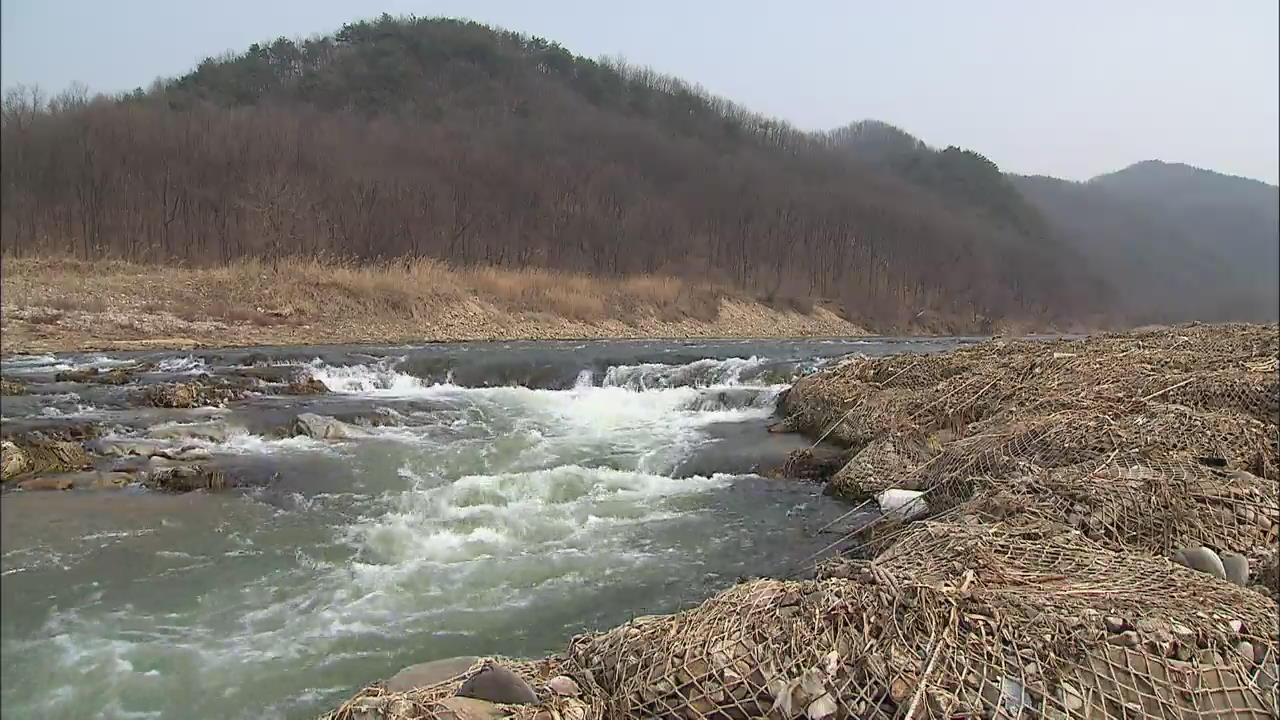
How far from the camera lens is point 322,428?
33.6 feet

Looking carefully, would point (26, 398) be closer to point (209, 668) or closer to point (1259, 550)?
point (209, 668)

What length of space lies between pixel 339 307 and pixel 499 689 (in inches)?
933

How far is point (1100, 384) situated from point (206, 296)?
22618 mm

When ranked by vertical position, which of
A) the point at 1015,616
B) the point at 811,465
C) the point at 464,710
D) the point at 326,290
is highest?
the point at 1015,616

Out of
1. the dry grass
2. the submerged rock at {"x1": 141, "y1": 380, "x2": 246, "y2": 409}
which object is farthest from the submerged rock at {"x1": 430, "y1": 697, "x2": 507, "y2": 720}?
the dry grass

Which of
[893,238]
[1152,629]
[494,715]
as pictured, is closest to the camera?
[494,715]

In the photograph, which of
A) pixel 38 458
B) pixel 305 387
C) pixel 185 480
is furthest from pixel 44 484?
pixel 305 387

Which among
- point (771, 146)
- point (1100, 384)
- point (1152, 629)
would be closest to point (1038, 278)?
point (1100, 384)

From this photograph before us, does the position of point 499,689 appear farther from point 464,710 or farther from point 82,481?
point 82,481

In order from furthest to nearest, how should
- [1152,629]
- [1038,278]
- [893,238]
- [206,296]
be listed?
1. [893,238]
2. [1038,278]
3. [206,296]
4. [1152,629]

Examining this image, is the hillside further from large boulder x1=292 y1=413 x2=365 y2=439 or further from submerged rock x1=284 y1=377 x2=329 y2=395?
large boulder x1=292 y1=413 x2=365 y2=439

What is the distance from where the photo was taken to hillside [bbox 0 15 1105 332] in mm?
25656

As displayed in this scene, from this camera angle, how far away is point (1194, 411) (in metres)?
5.62

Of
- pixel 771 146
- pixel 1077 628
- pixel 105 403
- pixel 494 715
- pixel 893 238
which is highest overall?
pixel 771 146
